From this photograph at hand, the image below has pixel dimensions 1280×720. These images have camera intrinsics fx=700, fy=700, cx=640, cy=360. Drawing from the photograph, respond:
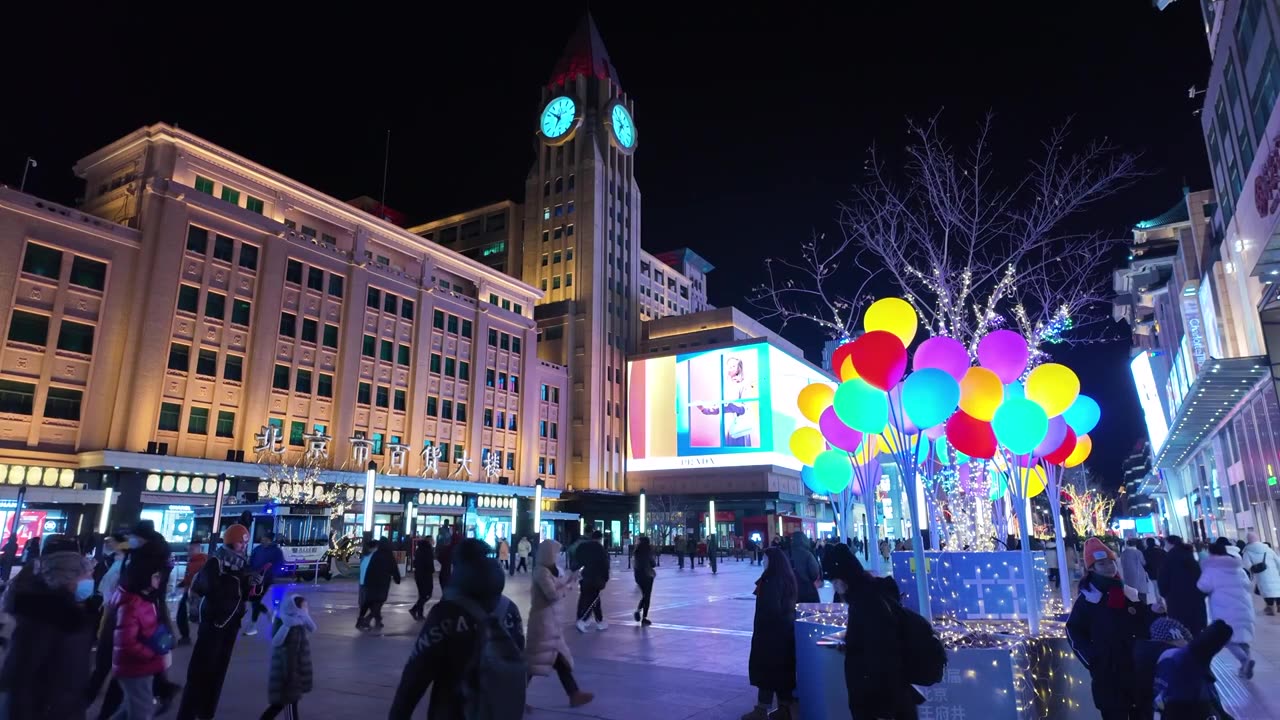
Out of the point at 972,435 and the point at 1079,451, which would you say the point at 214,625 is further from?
the point at 1079,451

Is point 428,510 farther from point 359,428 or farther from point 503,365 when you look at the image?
point 503,365

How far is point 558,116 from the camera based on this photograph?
214 ft

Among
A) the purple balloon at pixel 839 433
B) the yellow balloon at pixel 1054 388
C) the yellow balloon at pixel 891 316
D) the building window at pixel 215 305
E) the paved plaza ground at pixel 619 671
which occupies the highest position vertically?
the building window at pixel 215 305

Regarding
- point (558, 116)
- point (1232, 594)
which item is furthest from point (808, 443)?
point (558, 116)

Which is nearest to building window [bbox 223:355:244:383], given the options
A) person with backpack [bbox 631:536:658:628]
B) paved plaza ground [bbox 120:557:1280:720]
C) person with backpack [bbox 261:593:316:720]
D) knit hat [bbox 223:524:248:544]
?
paved plaza ground [bbox 120:557:1280:720]

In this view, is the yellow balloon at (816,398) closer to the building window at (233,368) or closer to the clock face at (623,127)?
the building window at (233,368)

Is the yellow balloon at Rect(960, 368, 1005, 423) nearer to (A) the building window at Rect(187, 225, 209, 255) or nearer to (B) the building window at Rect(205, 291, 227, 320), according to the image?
(B) the building window at Rect(205, 291, 227, 320)

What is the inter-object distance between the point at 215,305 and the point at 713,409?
3808 cm

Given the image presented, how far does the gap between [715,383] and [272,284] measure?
35.2 m

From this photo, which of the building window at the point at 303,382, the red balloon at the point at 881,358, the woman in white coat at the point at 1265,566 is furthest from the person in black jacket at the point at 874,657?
the building window at the point at 303,382

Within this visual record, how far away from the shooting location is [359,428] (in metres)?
42.2

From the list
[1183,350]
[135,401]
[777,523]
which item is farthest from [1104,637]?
[777,523]

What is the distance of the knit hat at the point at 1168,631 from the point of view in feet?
14.4

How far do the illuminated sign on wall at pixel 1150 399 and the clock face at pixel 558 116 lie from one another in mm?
47638
